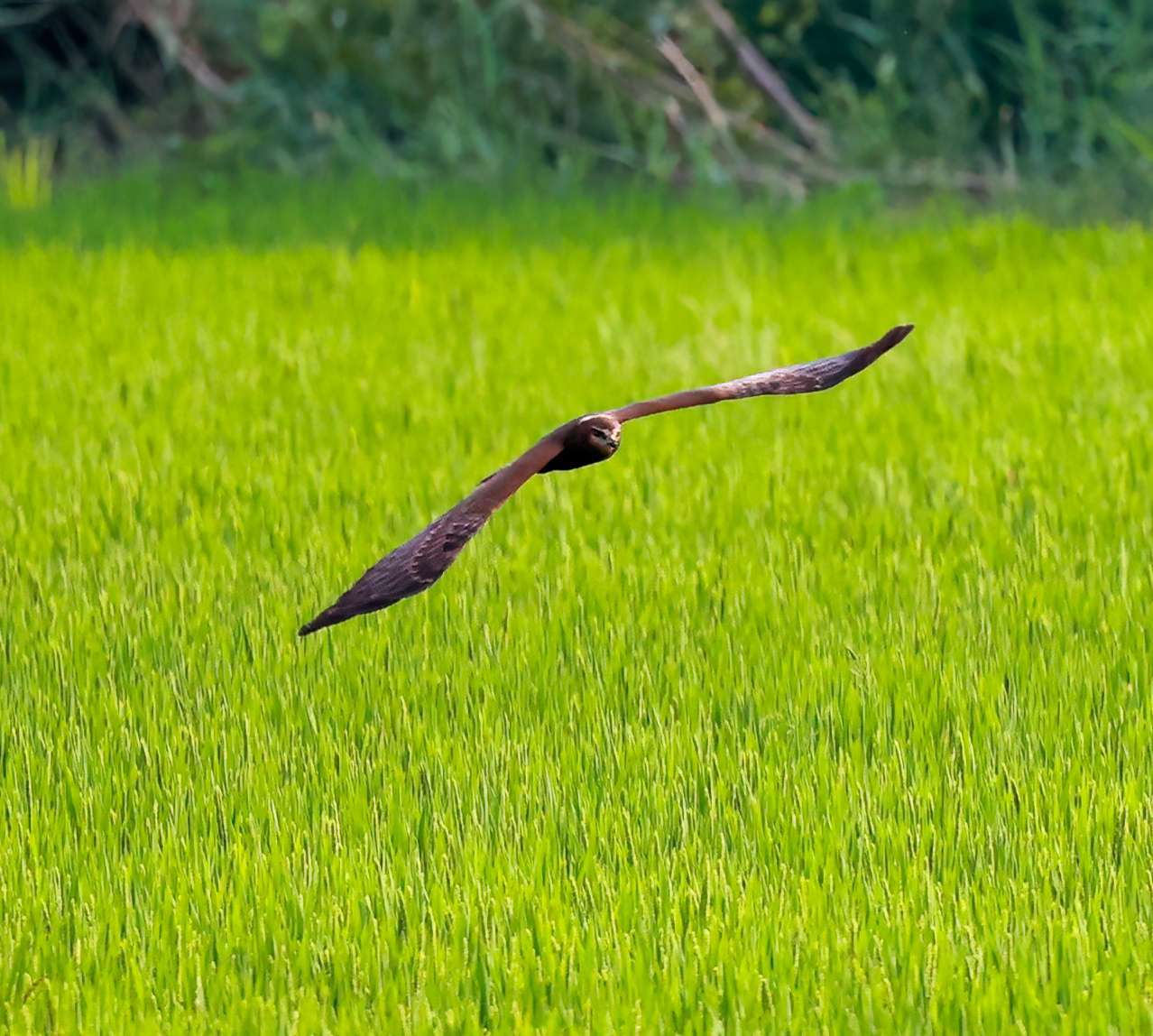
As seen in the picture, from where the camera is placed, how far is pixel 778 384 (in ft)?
7.54

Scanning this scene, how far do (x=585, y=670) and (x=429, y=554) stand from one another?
3.21 ft

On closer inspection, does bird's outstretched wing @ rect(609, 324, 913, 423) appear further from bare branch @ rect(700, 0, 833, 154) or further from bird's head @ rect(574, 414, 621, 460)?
bare branch @ rect(700, 0, 833, 154)

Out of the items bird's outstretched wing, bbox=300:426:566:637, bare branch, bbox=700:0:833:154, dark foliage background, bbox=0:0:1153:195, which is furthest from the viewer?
bare branch, bbox=700:0:833:154

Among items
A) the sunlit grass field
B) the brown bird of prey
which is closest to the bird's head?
the brown bird of prey

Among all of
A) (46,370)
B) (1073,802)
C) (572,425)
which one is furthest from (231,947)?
(46,370)

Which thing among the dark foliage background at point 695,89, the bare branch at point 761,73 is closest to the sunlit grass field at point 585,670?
the dark foliage background at point 695,89

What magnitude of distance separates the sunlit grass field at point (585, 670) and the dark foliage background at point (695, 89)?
177 centimetres

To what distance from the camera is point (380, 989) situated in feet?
6.78

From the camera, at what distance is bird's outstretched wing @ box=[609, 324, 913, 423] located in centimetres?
213

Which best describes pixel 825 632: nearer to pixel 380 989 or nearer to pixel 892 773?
pixel 892 773

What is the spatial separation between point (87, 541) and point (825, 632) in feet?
4.66

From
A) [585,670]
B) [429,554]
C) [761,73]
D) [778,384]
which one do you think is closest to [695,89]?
[761,73]

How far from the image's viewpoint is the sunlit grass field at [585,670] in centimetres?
211

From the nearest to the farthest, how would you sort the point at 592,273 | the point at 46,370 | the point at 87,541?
the point at 87,541, the point at 46,370, the point at 592,273
